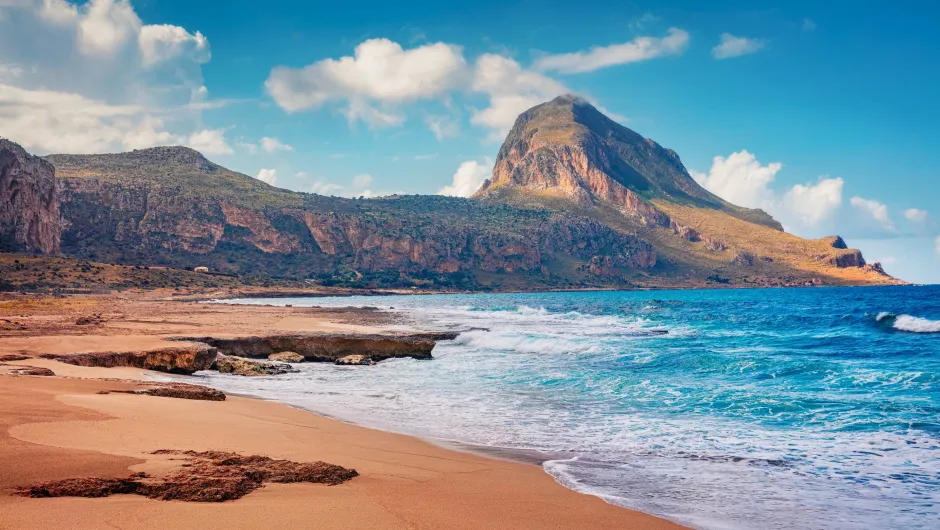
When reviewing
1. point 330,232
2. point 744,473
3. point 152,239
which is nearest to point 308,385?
point 744,473

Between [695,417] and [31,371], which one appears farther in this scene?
[695,417]

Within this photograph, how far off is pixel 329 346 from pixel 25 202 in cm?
7868

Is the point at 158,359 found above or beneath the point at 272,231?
beneath

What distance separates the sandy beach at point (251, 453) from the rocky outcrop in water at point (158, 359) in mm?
4311

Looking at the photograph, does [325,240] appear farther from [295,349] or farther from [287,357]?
[287,357]

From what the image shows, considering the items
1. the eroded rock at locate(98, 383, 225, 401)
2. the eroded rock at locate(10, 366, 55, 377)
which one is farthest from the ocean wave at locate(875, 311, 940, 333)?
the eroded rock at locate(10, 366, 55, 377)

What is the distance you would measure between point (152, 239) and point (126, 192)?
1138 centimetres

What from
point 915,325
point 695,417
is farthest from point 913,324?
point 695,417

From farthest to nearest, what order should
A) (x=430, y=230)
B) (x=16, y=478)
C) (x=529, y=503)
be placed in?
(x=430, y=230), (x=529, y=503), (x=16, y=478)

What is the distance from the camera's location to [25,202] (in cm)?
8338

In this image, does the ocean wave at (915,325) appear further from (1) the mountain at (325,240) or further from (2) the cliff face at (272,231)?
(2) the cliff face at (272,231)

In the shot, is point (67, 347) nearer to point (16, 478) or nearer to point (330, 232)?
point (16, 478)

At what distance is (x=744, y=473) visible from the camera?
365 inches

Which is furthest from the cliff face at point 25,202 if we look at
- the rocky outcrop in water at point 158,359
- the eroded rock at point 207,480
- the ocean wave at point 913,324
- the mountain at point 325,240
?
the ocean wave at point 913,324
